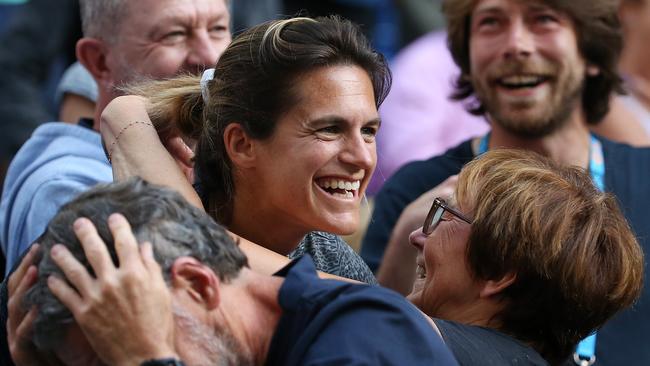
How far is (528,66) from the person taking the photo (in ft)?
14.3

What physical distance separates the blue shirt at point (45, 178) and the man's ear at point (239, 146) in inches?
24.5

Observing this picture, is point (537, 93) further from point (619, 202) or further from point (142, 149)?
point (142, 149)

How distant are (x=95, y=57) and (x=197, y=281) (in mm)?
2001

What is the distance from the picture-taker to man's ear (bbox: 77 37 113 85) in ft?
13.3

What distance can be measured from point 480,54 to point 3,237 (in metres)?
1.86

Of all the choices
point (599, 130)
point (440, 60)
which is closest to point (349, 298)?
point (599, 130)

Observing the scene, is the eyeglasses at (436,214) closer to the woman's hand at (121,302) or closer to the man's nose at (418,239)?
the man's nose at (418,239)

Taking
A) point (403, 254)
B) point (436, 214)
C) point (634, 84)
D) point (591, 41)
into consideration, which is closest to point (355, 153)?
point (436, 214)

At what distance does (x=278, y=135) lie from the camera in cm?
301

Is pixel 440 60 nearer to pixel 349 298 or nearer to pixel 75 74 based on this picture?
pixel 75 74

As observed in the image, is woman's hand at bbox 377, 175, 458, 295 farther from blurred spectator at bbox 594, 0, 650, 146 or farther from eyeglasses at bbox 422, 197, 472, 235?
blurred spectator at bbox 594, 0, 650, 146

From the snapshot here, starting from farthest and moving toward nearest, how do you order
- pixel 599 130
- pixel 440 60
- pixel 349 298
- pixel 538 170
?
pixel 440 60
pixel 599 130
pixel 538 170
pixel 349 298

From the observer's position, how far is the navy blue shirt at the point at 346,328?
2199 mm

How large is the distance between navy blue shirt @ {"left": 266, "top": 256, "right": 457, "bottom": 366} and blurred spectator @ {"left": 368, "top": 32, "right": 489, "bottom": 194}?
3.75 m
